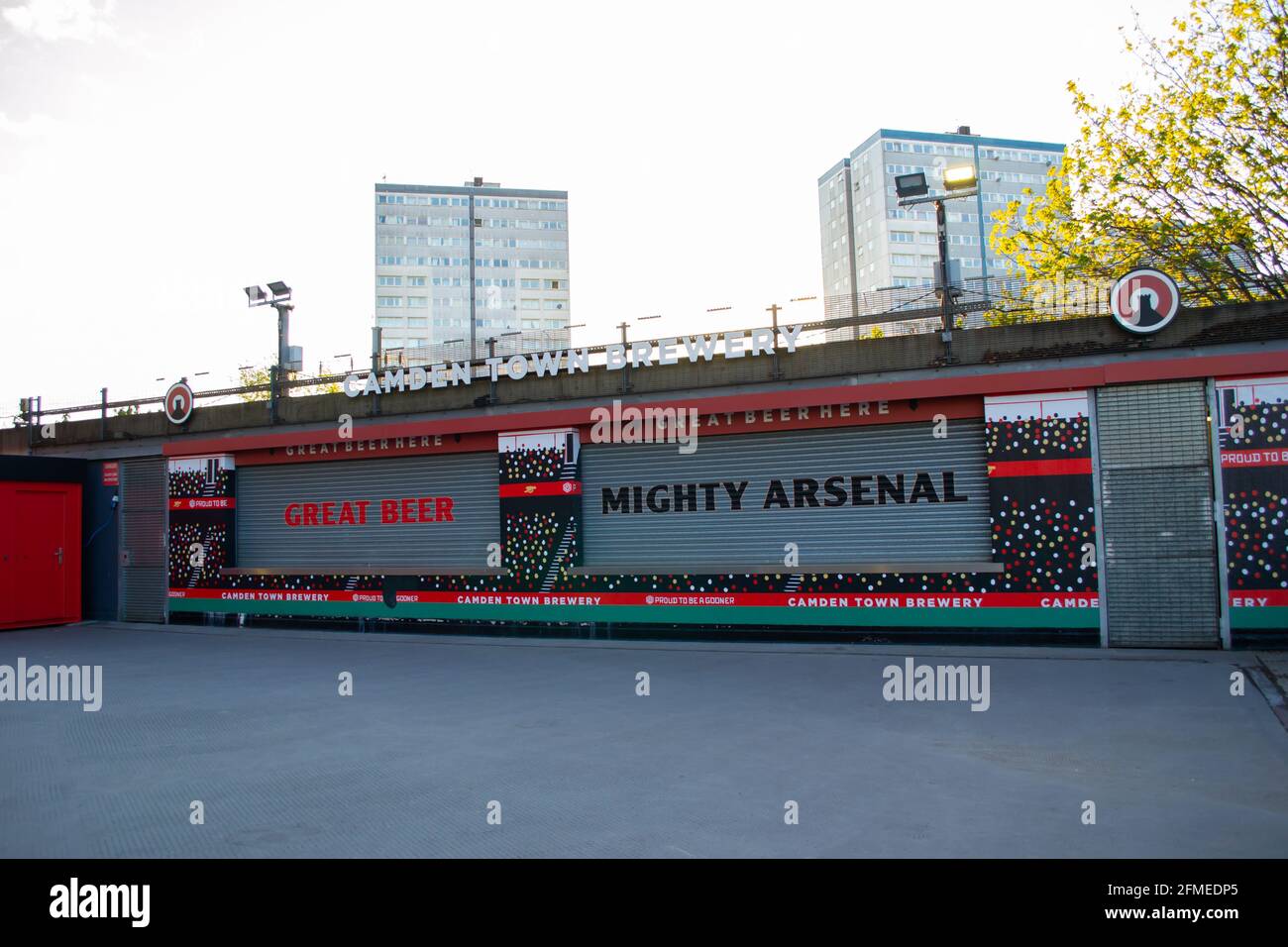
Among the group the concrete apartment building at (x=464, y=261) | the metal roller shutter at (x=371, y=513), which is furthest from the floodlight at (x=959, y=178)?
the concrete apartment building at (x=464, y=261)

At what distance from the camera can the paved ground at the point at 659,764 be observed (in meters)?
4.83

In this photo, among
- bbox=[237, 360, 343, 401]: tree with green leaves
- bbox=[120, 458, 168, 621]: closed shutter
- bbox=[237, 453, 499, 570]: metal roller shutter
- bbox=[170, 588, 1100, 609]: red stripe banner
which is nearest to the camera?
bbox=[170, 588, 1100, 609]: red stripe banner

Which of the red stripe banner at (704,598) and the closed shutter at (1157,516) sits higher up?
the closed shutter at (1157,516)

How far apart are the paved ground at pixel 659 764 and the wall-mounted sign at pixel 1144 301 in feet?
13.9

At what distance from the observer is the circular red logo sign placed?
1848cm

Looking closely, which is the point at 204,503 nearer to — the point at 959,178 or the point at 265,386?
the point at 265,386

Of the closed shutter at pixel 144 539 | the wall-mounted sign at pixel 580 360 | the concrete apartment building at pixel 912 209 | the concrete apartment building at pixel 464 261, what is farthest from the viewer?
the concrete apartment building at pixel 464 261

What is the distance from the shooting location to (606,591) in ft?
46.7

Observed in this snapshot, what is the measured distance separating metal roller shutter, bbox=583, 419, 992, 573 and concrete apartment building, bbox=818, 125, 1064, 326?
6470 cm

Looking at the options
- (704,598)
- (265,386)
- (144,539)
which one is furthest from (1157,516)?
(144,539)

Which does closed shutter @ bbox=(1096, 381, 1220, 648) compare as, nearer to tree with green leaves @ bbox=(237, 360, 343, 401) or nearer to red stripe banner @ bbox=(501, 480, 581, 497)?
red stripe banner @ bbox=(501, 480, 581, 497)

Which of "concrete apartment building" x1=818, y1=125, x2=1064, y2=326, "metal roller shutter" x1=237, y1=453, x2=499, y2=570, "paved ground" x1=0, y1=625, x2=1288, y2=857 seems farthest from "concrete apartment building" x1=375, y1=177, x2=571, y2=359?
"paved ground" x1=0, y1=625, x2=1288, y2=857

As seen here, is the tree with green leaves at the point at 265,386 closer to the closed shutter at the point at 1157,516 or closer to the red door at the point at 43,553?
the red door at the point at 43,553

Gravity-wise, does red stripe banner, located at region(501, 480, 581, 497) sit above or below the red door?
above
